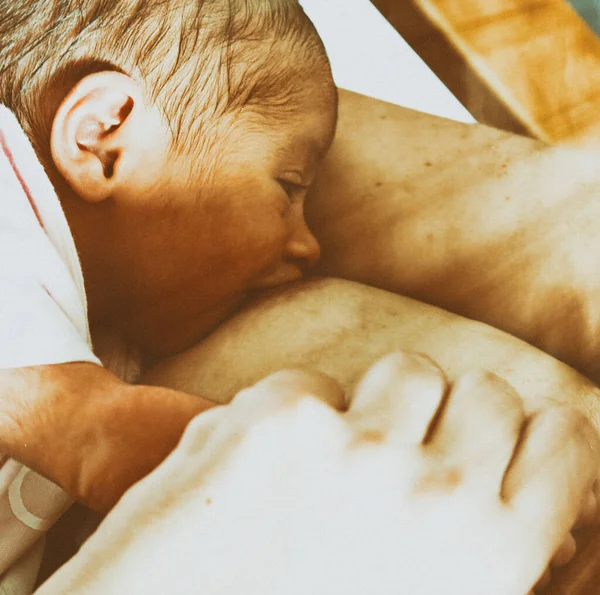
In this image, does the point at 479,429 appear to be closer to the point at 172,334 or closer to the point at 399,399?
the point at 399,399

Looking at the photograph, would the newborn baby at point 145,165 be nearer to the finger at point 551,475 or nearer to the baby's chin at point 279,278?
the baby's chin at point 279,278

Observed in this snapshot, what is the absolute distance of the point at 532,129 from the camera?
0.46 meters

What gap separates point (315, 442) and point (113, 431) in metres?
0.10

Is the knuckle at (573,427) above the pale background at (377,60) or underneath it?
underneath

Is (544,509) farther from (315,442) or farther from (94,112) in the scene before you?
(94,112)

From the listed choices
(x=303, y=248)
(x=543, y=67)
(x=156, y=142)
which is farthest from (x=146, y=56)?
(x=543, y=67)

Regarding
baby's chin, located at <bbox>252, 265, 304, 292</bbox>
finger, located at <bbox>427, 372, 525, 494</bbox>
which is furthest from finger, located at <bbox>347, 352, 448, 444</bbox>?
baby's chin, located at <bbox>252, 265, 304, 292</bbox>

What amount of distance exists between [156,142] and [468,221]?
8.0 inches

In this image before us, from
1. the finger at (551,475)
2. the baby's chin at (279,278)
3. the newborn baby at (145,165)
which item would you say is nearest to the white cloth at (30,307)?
the newborn baby at (145,165)

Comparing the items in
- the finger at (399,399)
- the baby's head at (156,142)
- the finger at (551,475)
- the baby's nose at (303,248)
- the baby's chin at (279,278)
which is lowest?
the finger at (551,475)

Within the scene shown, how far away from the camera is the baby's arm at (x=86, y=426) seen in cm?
32

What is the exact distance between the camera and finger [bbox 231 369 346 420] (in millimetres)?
318

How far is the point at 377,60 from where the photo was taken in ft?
1.48

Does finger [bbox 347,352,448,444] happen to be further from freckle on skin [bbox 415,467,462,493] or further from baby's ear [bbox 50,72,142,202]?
baby's ear [bbox 50,72,142,202]
